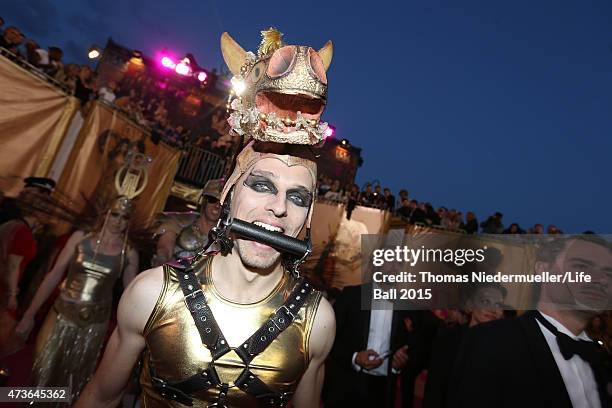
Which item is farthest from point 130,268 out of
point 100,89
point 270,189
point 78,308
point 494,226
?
point 494,226

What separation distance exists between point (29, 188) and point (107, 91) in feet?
21.0

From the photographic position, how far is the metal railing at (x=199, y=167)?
53.0 feet

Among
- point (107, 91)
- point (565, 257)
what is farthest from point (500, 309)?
point (107, 91)

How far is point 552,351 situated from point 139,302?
3.22 metres

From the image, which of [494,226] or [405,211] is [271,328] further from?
[494,226]

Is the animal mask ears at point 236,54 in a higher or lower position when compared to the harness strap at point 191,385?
higher

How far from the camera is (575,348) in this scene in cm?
284

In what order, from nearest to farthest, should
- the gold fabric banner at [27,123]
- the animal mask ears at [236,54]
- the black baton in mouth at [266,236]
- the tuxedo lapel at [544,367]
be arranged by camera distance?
1. the black baton in mouth at [266,236]
2. the animal mask ears at [236,54]
3. the tuxedo lapel at [544,367]
4. the gold fabric banner at [27,123]

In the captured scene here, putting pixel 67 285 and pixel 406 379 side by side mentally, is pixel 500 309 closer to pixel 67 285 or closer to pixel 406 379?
pixel 406 379

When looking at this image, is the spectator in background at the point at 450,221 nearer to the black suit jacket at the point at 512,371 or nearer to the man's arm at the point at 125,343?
the black suit jacket at the point at 512,371

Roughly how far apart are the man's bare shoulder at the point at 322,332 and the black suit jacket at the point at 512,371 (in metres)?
1.53

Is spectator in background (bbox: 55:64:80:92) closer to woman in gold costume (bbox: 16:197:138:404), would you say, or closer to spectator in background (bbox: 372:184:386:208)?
woman in gold costume (bbox: 16:197:138:404)

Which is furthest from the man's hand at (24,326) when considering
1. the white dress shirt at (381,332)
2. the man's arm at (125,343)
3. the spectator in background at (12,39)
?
the spectator in background at (12,39)

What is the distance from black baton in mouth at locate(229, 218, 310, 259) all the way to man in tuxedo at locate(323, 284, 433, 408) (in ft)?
12.5
